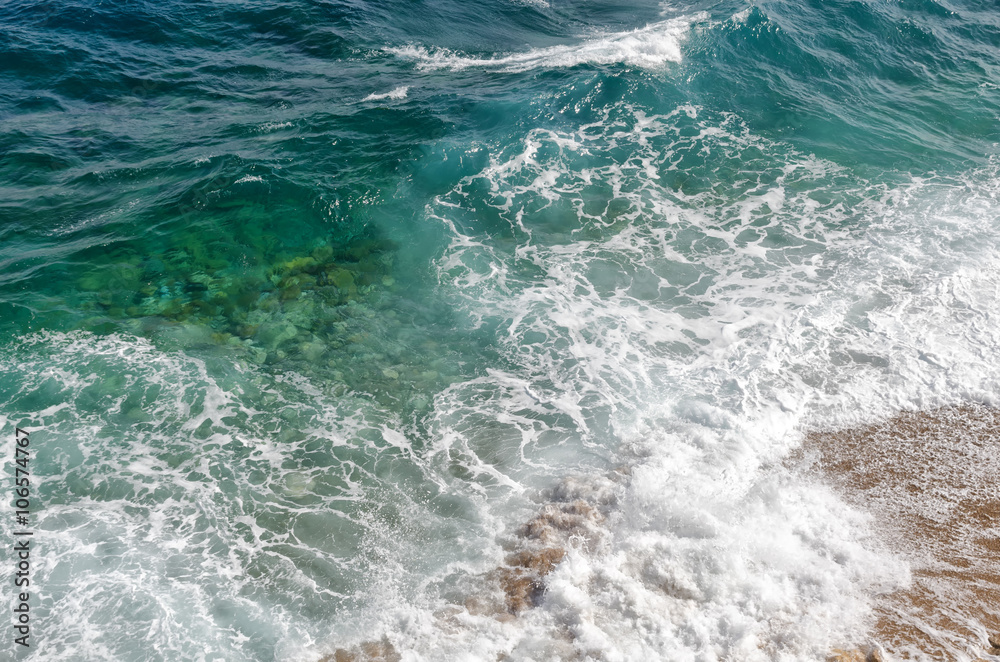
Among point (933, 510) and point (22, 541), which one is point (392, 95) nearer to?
point (22, 541)

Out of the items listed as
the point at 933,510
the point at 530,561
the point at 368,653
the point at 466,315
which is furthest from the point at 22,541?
the point at 933,510

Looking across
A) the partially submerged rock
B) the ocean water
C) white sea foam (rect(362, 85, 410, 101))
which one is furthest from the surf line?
white sea foam (rect(362, 85, 410, 101))

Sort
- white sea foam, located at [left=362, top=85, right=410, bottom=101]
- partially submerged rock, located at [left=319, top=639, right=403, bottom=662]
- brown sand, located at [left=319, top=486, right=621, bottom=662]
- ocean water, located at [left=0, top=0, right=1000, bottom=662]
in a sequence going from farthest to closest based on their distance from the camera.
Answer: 1. white sea foam, located at [left=362, top=85, right=410, bottom=101]
2. ocean water, located at [left=0, top=0, right=1000, bottom=662]
3. brown sand, located at [left=319, top=486, right=621, bottom=662]
4. partially submerged rock, located at [left=319, top=639, right=403, bottom=662]

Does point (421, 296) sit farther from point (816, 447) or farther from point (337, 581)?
point (816, 447)

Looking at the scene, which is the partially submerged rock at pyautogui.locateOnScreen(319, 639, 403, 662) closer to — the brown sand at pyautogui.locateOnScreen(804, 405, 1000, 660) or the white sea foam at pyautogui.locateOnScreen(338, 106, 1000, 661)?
the white sea foam at pyautogui.locateOnScreen(338, 106, 1000, 661)

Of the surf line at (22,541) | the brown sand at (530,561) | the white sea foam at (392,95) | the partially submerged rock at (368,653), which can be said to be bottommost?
the surf line at (22,541)

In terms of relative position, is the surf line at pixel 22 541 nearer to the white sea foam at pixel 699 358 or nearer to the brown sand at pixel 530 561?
the brown sand at pixel 530 561

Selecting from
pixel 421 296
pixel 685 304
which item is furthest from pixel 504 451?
pixel 685 304

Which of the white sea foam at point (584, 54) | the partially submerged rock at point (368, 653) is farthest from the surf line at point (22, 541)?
the white sea foam at point (584, 54)
